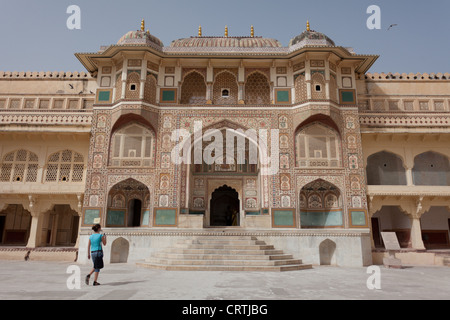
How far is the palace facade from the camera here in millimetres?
13547

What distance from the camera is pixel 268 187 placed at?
14.0 metres

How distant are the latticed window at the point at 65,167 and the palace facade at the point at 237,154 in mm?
61

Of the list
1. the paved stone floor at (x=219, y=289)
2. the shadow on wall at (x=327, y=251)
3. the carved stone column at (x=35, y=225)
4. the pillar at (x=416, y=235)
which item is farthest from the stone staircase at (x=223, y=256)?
the carved stone column at (x=35, y=225)

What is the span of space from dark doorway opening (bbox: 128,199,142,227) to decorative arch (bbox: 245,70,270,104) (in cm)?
716

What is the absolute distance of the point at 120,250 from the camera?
1316 cm

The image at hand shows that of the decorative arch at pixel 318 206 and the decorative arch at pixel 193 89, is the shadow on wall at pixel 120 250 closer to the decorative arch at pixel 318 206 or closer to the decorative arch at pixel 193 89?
the decorative arch at pixel 193 89

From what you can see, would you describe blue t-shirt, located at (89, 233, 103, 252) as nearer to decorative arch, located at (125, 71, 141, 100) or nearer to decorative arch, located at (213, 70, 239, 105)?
decorative arch, located at (125, 71, 141, 100)

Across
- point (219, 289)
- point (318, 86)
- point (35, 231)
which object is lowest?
point (219, 289)

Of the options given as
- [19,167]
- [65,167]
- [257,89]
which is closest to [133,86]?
[65,167]

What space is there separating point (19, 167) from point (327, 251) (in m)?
14.1

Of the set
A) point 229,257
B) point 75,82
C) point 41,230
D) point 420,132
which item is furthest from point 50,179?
Result: point 420,132

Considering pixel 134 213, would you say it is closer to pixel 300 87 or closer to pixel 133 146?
pixel 133 146

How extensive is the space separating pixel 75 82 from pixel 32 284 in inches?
→ 501
